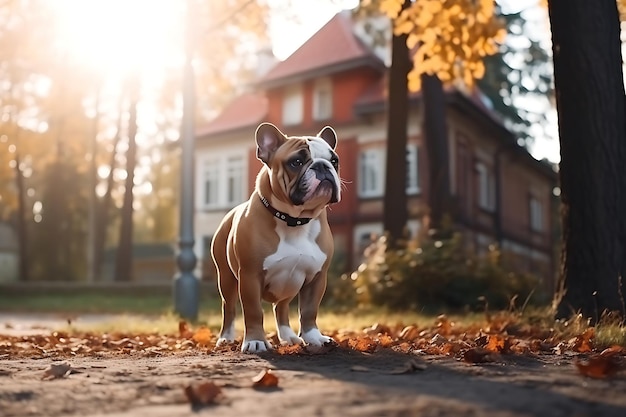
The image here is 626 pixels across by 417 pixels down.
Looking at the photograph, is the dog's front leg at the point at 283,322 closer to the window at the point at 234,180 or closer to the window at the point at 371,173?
the window at the point at 371,173

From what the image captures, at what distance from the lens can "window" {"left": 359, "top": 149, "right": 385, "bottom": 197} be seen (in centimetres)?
3009

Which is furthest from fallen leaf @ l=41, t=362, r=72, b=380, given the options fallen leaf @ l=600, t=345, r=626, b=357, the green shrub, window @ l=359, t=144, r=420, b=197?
window @ l=359, t=144, r=420, b=197

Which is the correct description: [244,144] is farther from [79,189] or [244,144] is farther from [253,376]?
[253,376]

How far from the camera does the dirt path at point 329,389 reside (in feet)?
10.7

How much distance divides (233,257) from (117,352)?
3.65 ft

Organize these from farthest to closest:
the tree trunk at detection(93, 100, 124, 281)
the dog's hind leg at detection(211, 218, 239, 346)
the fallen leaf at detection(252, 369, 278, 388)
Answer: the tree trunk at detection(93, 100, 124, 281) < the dog's hind leg at detection(211, 218, 239, 346) < the fallen leaf at detection(252, 369, 278, 388)

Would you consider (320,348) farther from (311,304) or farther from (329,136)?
(329,136)

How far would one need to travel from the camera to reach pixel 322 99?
32062 mm

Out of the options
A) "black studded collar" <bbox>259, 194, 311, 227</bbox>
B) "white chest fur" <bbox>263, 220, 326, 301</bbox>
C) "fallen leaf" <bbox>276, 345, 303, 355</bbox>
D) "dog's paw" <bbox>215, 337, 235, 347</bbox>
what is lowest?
"dog's paw" <bbox>215, 337, 235, 347</bbox>

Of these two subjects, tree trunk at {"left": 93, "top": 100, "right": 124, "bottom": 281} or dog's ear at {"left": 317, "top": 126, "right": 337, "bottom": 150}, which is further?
tree trunk at {"left": 93, "top": 100, "right": 124, "bottom": 281}

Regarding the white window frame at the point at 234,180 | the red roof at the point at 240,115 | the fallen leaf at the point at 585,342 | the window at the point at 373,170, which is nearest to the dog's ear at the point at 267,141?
the fallen leaf at the point at 585,342

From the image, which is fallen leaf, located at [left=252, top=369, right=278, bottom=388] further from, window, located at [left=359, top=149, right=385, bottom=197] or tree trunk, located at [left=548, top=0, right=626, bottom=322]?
window, located at [left=359, top=149, right=385, bottom=197]

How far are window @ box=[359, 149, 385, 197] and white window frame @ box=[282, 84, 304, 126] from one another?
3.15 metres

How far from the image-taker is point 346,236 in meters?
30.1
